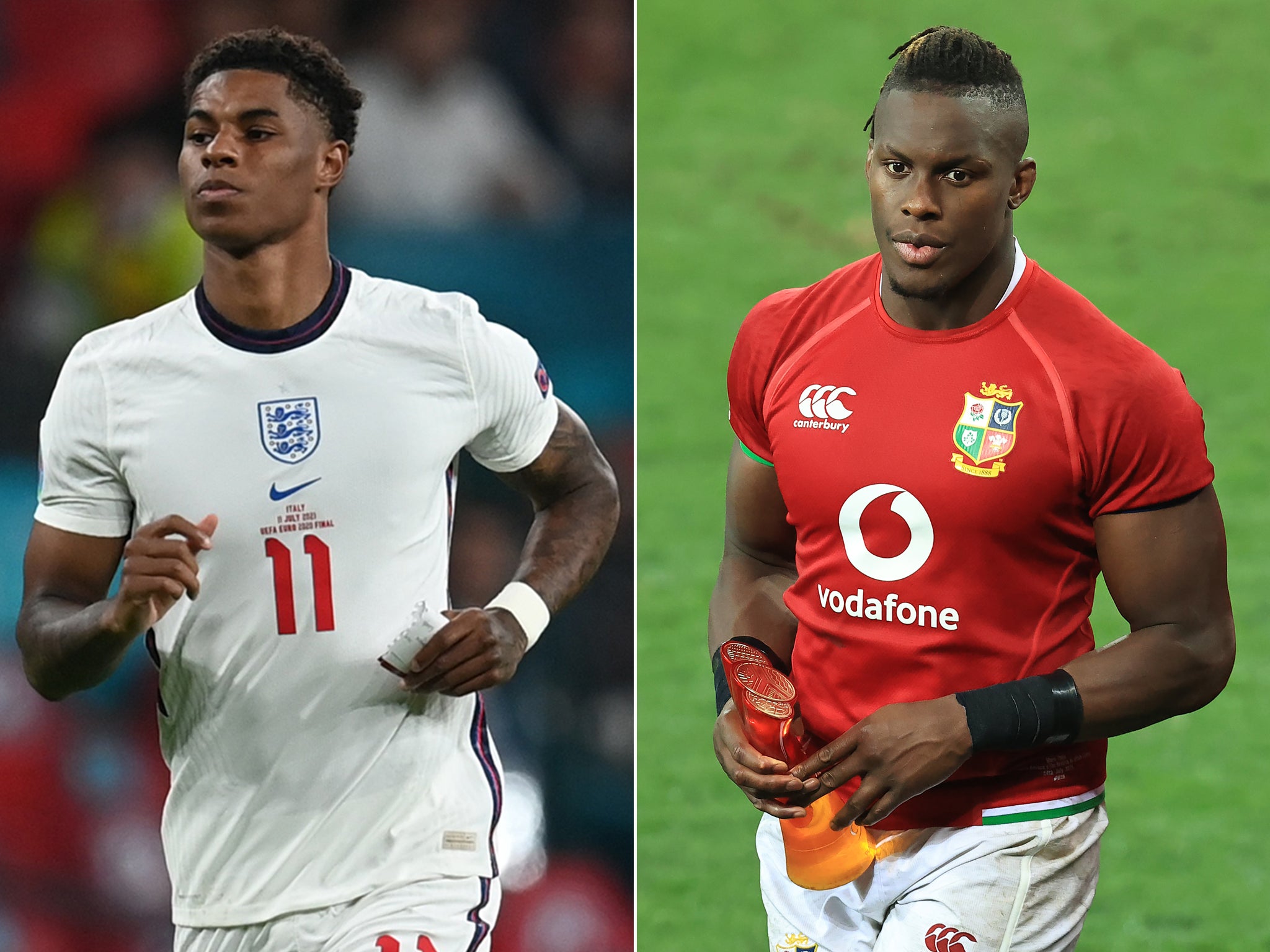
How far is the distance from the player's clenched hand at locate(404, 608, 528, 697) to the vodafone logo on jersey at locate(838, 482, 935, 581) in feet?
2.43

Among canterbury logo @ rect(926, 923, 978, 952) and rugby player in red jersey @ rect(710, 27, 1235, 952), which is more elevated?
rugby player in red jersey @ rect(710, 27, 1235, 952)

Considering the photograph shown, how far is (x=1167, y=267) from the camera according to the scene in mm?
9711

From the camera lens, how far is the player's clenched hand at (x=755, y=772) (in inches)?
115

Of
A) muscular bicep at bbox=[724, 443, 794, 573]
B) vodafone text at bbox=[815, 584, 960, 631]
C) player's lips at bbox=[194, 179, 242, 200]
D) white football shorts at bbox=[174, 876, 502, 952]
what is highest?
player's lips at bbox=[194, 179, 242, 200]

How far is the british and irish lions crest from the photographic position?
2875 mm

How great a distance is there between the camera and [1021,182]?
296 cm

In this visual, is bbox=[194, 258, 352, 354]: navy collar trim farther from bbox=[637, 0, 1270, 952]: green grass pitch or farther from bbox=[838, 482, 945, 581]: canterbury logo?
bbox=[637, 0, 1270, 952]: green grass pitch

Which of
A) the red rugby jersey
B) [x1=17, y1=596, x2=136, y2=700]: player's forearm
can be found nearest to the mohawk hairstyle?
the red rugby jersey

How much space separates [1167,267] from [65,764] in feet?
24.0

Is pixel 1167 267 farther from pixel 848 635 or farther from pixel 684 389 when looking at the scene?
pixel 848 635

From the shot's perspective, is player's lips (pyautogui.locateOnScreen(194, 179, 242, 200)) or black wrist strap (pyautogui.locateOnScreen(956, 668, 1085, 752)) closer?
black wrist strap (pyautogui.locateOnScreen(956, 668, 1085, 752))

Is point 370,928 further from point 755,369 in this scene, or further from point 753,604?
point 755,369

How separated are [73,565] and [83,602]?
69 mm

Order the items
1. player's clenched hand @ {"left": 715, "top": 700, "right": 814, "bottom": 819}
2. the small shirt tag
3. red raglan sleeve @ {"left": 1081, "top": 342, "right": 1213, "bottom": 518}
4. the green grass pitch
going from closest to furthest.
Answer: red raglan sleeve @ {"left": 1081, "top": 342, "right": 1213, "bottom": 518} → player's clenched hand @ {"left": 715, "top": 700, "right": 814, "bottom": 819} → the small shirt tag → the green grass pitch
